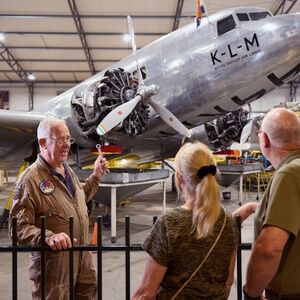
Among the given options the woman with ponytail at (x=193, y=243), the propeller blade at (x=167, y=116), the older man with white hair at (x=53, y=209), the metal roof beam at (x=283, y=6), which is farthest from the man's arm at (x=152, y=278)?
the metal roof beam at (x=283, y=6)

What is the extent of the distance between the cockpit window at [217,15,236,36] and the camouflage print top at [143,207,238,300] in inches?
244

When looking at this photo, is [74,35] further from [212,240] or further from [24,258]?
[212,240]

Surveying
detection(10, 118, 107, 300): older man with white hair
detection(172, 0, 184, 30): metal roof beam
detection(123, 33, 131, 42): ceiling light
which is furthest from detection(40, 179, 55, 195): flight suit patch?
detection(123, 33, 131, 42): ceiling light

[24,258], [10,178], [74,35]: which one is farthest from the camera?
[10,178]

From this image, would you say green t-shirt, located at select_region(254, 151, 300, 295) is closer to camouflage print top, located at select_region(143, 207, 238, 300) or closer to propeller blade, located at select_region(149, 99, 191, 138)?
camouflage print top, located at select_region(143, 207, 238, 300)

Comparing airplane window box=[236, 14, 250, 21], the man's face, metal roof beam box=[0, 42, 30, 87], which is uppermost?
metal roof beam box=[0, 42, 30, 87]

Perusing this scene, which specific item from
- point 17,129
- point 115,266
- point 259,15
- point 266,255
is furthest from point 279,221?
point 17,129

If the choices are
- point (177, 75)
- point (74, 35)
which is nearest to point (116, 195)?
point (177, 75)

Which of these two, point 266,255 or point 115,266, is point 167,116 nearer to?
point 115,266

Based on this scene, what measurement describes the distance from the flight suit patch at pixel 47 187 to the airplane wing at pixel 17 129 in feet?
18.0

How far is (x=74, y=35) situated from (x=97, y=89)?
13.0 m

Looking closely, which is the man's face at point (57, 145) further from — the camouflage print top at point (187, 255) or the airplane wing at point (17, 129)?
the airplane wing at point (17, 129)

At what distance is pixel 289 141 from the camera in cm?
187

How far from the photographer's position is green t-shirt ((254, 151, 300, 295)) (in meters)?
1.65
